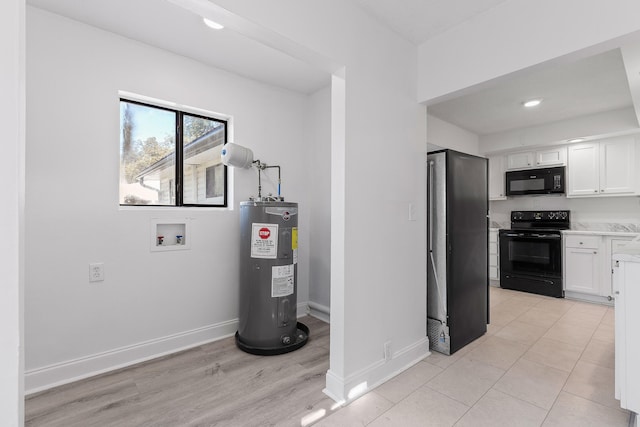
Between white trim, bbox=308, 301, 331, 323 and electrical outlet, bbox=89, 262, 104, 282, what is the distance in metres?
2.04

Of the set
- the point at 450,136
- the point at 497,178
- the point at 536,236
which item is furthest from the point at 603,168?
the point at 450,136

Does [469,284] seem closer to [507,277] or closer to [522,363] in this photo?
[522,363]

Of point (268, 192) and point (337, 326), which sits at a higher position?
point (268, 192)

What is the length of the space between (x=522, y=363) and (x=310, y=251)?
220 cm

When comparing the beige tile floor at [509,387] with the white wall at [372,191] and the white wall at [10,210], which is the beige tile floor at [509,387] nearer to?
→ the white wall at [372,191]

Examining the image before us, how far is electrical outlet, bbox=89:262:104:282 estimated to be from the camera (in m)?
2.22

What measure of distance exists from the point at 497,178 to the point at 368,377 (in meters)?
4.38

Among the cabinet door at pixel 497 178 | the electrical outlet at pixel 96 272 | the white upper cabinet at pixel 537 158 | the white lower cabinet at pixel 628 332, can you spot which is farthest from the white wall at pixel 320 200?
the white upper cabinet at pixel 537 158

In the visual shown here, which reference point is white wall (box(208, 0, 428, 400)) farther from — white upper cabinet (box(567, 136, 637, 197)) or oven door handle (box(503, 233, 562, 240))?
white upper cabinet (box(567, 136, 637, 197))

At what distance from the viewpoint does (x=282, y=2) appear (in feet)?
5.36

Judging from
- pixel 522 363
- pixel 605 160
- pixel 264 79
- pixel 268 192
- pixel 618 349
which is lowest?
pixel 522 363

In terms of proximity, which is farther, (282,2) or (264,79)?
(264,79)

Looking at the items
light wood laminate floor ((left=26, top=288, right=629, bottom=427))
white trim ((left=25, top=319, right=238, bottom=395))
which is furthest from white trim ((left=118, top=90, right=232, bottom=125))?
light wood laminate floor ((left=26, top=288, right=629, bottom=427))

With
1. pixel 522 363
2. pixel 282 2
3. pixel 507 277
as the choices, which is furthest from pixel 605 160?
pixel 282 2
